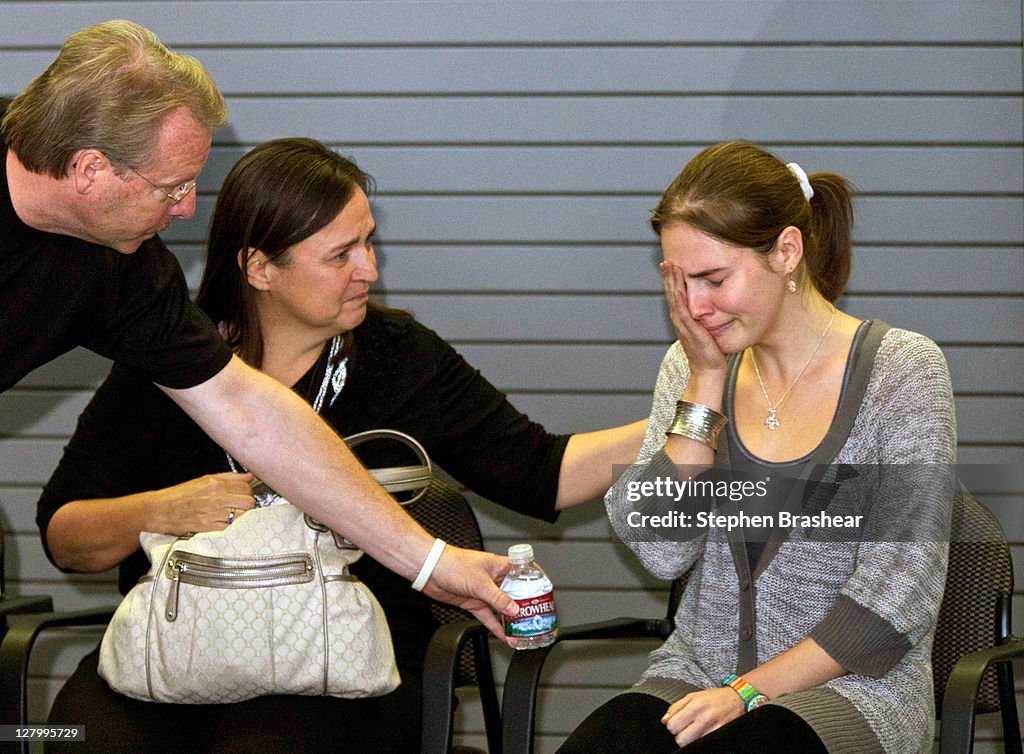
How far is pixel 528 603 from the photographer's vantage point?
234 cm

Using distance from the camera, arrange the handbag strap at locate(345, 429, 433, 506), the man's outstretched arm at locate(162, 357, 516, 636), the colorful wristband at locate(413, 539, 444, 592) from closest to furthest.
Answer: the man's outstretched arm at locate(162, 357, 516, 636) → the colorful wristband at locate(413, 539, 444, 592) → the handbag strap at locate(345, 429, 433, 506)

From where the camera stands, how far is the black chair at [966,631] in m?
2.30

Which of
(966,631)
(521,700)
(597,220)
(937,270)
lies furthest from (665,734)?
(937,270)

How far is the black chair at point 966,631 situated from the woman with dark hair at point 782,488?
4.6 inches

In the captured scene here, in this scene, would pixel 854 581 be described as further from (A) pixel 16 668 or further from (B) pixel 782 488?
(A) pixel 16 668

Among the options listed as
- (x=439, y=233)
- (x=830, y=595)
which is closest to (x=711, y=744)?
(x=830, y=595)

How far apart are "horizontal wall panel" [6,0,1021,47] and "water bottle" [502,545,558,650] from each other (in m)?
1.61

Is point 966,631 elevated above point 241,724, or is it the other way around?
point 966,631

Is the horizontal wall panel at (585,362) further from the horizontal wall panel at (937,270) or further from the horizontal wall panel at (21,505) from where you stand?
the horizontal wall panel at (21,505)

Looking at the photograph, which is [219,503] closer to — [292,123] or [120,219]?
[120,219]

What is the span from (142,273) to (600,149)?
5.04 ft

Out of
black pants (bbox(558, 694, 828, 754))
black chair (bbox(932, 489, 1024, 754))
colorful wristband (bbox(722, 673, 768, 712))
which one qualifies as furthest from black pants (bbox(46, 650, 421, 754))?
black chair (bbox(932, 489, 1024, 754))

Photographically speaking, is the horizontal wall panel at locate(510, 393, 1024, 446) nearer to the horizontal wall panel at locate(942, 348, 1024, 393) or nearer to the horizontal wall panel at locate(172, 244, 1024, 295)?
the horizontal wall panel at locate(942, 348, 1024, 393)

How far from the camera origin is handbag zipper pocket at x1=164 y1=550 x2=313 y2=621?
7.52 feet
